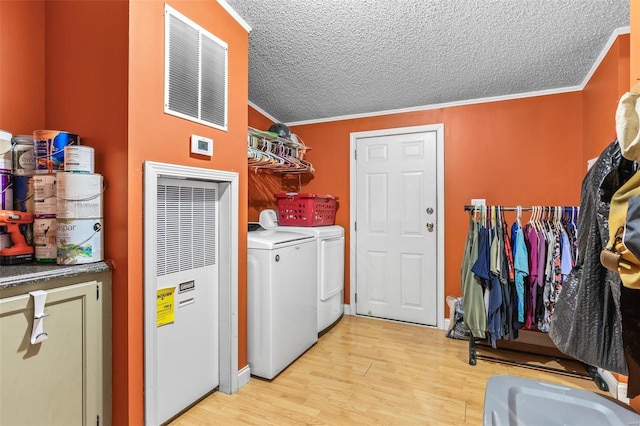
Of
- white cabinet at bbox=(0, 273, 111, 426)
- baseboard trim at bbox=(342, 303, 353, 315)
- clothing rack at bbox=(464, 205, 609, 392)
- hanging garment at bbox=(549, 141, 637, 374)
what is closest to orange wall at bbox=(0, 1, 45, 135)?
white cabinet at bbox=(0, 273, 111, 426)

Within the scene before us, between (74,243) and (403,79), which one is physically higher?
(403,79)

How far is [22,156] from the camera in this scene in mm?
1512

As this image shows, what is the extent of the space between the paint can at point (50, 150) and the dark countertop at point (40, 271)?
1.47 feet

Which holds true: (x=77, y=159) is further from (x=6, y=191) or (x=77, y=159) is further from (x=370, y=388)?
(x=370, y=388)

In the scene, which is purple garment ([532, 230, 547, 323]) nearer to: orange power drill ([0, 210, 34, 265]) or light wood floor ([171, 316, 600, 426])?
light wood floor ([171, 316, 600, 426])

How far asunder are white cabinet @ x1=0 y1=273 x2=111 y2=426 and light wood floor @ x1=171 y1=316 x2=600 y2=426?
0.57 meters

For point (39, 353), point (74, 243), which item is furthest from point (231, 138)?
point (39, 353)

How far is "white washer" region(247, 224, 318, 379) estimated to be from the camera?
220cm

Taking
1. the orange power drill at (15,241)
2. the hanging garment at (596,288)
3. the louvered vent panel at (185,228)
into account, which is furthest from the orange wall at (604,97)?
the orange power drill at (15,241)

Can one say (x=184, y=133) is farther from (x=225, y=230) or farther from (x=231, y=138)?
(x=225, y=230)

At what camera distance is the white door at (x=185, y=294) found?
1691mm

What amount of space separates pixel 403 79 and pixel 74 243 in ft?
8.50

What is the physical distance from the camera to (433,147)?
10.8 feet

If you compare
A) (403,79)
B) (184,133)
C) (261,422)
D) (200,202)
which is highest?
(403,79)
